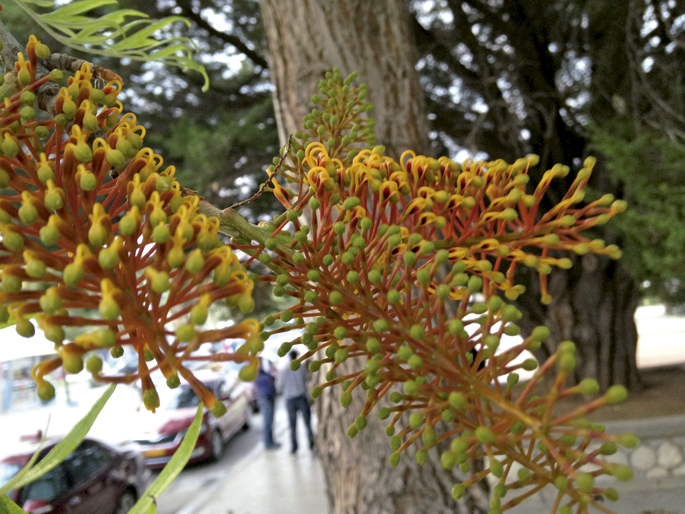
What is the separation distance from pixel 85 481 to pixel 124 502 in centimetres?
50

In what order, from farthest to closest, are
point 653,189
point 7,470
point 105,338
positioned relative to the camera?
point 7,470
point 653,189
point 105,338

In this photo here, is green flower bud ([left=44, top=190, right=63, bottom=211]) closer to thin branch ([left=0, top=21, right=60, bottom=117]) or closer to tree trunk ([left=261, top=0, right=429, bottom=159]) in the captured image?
thin branch ([left=0, top=21, right=60, bottom=117])

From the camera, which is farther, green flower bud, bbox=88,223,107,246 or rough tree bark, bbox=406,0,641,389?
rough tree bark, bbox=406,0,641,389

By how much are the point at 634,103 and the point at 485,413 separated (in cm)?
225

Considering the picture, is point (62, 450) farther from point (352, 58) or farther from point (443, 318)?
point (352, 58)

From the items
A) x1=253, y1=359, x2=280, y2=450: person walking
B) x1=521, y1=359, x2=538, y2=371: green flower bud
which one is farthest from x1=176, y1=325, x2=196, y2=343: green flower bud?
x1=253, y1=359, x2=280, y2=450: person walking

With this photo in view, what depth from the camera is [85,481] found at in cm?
254

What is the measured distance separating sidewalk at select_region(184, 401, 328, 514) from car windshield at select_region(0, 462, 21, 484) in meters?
1.13

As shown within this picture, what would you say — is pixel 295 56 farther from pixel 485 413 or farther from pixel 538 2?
pixel 538 2

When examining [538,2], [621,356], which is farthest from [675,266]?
[538,2]

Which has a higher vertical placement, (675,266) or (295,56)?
(295,56)

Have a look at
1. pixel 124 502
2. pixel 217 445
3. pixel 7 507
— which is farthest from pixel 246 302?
pixel 217 445

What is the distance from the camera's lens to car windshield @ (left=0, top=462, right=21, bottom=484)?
217 centimetres

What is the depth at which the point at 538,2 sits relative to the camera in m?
2.42
